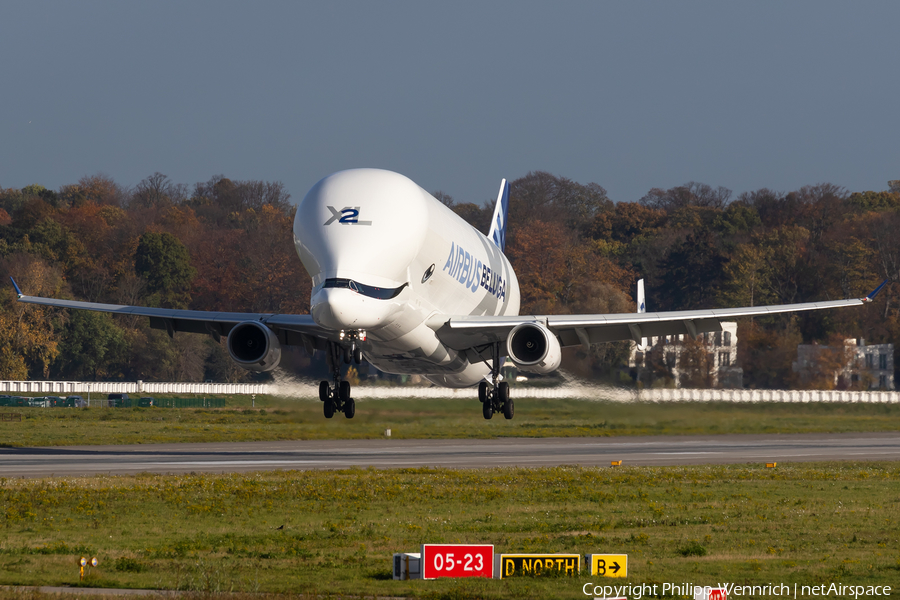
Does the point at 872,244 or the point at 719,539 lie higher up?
the point at 872,244

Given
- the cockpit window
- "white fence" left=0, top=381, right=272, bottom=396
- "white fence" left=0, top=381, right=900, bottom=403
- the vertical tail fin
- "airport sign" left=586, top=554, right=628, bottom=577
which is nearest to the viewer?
"airport sign" left=586, top=554, right=628, bottom=577

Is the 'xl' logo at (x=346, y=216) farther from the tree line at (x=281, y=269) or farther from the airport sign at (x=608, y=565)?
the tree line at (x=281, y=269)

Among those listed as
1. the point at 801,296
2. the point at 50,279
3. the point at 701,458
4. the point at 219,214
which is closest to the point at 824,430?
the point at 701,458

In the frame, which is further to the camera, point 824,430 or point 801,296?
point 801,296

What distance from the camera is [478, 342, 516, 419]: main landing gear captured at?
143 ft

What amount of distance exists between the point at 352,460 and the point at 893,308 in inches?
3447

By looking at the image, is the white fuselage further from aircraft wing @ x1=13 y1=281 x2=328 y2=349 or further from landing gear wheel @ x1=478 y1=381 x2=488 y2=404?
landing gear wheel @ x1=478 y1=381 x2=488 y2=404

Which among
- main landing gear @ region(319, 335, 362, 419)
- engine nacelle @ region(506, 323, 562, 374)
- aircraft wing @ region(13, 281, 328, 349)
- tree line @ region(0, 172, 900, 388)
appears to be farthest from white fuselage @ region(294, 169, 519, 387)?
tree line @ region(0, 172, 900, 388)

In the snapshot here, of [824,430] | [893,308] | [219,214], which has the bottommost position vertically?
[824,430]

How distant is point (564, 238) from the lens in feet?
464

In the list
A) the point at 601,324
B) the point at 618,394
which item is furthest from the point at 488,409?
the point at 618,394

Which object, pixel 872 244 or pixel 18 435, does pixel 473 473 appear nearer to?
pixel 18 435

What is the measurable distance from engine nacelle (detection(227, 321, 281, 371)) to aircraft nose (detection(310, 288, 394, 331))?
692 cm

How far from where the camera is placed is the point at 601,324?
142 ft
